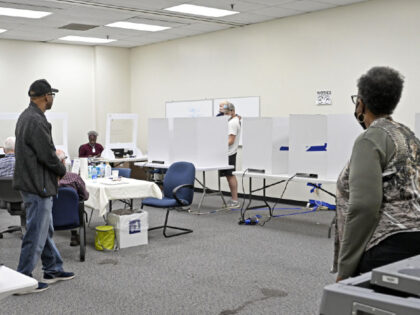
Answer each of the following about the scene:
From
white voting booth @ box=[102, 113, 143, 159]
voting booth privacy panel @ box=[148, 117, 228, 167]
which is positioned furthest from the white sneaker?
white voting booth @ box=[102, 113, 143, 159]

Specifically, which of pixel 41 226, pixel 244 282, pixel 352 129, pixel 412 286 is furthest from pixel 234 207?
pixel 412 286

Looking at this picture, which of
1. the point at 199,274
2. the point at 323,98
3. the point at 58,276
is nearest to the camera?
the point at 58,276

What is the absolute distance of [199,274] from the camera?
423cm

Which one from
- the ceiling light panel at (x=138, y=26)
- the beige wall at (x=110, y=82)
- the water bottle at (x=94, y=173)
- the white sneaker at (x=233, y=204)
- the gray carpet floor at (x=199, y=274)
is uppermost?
the ceiling light panel at (x=138, y=26)

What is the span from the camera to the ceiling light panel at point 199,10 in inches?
282

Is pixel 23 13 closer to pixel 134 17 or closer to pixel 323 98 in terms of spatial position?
pixel 134 17

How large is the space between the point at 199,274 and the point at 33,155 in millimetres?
1637

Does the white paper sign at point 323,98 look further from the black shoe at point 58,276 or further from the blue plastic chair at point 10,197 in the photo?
the black shoe at point 58,276

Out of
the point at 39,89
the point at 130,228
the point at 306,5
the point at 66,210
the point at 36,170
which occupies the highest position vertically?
the point at 306,5

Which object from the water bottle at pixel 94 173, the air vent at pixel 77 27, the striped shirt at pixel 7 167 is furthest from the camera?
the air vent at pixel 77 27

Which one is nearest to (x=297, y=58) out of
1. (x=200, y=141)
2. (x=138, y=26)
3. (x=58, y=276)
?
(x=200, y=141)

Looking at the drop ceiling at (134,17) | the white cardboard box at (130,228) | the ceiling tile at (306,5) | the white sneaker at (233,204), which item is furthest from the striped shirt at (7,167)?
the ceiling tile at (306,5)

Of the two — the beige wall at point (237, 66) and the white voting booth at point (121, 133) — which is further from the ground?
the beige wall at point (237, 66)

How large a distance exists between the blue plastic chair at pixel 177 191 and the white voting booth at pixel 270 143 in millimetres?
909
